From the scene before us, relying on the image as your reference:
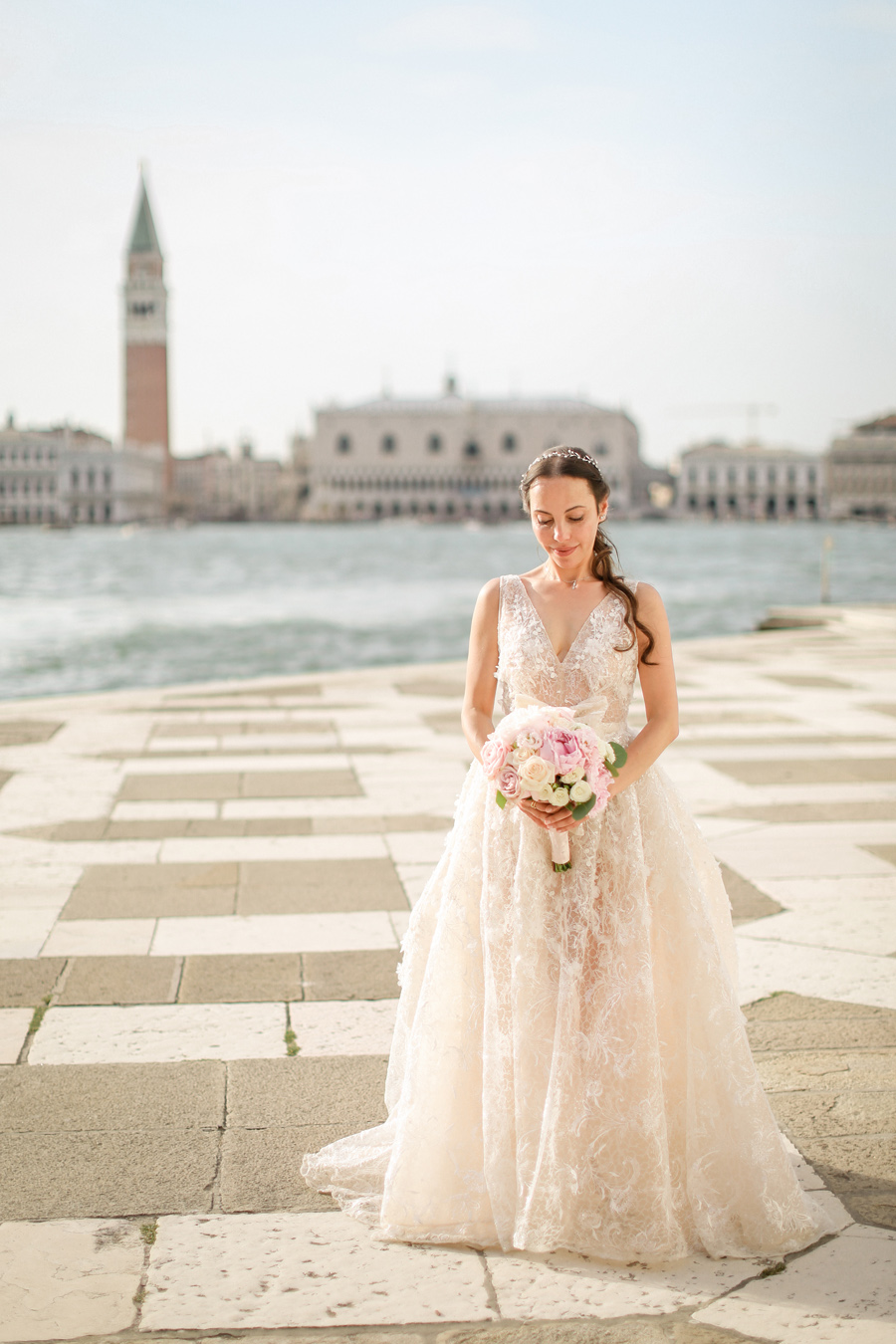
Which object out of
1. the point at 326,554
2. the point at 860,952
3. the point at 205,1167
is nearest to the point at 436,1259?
the point at 205,1167

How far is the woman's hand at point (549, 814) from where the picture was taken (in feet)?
7.11

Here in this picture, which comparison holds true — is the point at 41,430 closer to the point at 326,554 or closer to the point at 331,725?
the point at 326,554

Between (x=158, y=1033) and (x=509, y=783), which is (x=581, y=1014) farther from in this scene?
(x=158, y=1033)

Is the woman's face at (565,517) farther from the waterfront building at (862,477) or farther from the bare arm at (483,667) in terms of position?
the waterfront building at (862,477)

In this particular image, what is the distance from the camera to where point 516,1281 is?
214 cm

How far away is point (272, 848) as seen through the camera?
4.95 m

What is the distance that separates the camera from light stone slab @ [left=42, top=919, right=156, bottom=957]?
3.77m

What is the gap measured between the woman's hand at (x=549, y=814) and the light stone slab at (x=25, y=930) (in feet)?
6.76

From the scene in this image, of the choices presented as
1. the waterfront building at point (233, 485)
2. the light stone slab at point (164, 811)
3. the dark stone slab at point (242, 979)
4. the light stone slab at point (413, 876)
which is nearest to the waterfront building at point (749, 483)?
the waterfront building at point (233, 485)

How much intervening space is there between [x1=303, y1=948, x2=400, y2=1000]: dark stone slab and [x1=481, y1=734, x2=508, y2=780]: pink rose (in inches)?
55.7

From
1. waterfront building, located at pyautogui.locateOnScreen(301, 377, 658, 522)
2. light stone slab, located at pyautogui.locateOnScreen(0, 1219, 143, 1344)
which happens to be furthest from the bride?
waterfront building, located at pyautogui.locateOnScreen(301, 377, 658, 522)

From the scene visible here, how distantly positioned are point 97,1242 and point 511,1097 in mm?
711

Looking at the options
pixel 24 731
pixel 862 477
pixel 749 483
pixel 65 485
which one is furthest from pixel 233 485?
pixel 24 731

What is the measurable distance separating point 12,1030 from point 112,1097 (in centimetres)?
49
